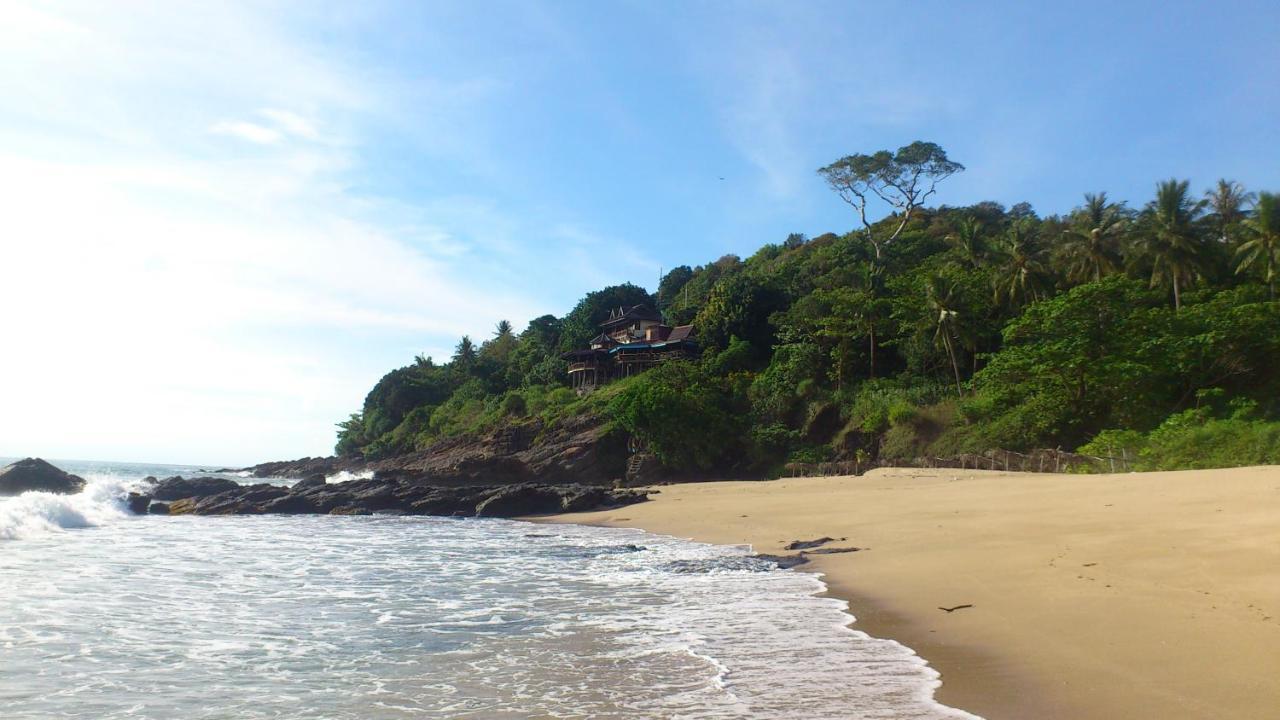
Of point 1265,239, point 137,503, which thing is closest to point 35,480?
point 137,503

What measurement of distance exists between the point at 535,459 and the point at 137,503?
2063 centimetres

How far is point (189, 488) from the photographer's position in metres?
38.1

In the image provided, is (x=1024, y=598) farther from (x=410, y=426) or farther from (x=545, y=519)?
(x=410, y=426)

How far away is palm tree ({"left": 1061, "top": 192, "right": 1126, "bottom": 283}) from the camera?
40.4 metres

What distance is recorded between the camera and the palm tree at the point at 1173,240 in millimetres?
38156

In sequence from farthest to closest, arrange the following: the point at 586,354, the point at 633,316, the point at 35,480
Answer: the point at 633,316 → the point at 586,354 → the point at 35,480

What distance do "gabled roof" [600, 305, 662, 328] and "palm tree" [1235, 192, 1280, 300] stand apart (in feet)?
138

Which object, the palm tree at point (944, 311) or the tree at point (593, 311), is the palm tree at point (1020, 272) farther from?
the tree at point (593, 311)

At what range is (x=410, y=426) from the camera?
240 feet

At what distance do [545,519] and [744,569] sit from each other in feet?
51.1

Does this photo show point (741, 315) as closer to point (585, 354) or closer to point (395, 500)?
point (585, 354)

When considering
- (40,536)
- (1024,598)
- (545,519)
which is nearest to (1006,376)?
(545,519)

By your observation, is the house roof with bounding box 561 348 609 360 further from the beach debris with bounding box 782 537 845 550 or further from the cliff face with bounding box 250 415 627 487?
the beach debris with bounding box 782 537 845 550

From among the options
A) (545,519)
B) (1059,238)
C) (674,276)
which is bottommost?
(545,519)
